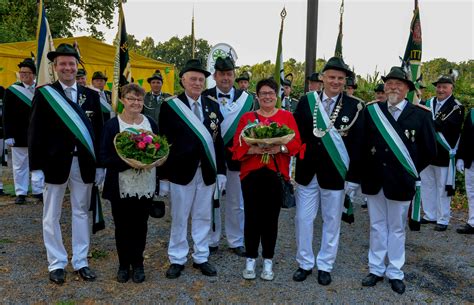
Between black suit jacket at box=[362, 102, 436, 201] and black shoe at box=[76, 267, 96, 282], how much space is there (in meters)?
3.01

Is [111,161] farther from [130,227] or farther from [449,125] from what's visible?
[449,125]

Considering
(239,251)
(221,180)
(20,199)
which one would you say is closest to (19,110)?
(20,199)

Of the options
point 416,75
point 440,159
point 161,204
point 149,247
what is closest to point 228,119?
point 161,204

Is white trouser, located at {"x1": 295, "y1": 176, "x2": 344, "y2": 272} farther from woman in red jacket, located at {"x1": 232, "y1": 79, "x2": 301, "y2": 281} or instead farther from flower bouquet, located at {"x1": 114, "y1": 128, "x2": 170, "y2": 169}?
flower bouquet, located at {"x1": 114, "y1": 128, "x2": 170, "y2": 169}

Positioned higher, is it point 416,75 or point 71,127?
point 416,75

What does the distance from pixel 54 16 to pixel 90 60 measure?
334 inches

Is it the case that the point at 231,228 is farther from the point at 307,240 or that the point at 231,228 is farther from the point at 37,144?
the point at 37,144

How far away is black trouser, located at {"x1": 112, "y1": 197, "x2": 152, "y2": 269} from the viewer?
426cm

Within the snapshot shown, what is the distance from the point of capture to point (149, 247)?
5.58 metres

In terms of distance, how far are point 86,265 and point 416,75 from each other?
4634 mm

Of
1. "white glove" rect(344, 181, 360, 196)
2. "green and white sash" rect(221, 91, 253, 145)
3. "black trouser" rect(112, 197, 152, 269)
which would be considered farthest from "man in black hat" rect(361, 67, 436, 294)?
"black trouser" rect(112, 197, 152, 269)

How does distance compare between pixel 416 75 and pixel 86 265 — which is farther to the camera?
pixel 416 75

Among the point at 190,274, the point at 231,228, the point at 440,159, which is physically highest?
the point at 440,159

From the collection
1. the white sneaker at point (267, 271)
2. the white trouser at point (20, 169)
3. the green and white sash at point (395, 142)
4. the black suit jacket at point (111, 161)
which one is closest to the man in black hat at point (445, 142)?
the green and white sash at point (395, 142)
